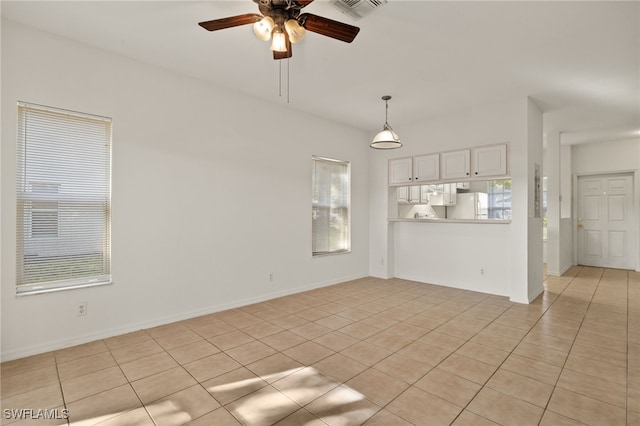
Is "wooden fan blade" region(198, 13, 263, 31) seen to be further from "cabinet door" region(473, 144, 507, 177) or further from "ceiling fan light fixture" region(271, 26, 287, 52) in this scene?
"cabinet door" region(473, 144, 507, 177)

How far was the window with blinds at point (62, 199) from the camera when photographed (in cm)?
279

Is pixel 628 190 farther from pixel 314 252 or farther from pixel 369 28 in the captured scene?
pixel 369 28

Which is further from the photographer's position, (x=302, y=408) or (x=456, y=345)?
(x=456, y=345)

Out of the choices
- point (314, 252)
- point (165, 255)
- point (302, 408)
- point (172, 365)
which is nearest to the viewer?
point (302, 408)

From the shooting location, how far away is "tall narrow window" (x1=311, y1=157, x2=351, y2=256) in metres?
5.36

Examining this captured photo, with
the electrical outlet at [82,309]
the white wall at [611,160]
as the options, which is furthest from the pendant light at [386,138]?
the white wall at [611,160]

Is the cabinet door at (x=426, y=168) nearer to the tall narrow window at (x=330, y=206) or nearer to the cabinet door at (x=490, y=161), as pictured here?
the cabinet door at (x=490, y=161)

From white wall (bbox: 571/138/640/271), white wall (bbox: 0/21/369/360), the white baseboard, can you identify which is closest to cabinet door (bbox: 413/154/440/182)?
white wall (bbox: 0/21/369/360)

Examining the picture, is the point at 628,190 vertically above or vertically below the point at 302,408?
above

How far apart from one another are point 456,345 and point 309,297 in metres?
2.26

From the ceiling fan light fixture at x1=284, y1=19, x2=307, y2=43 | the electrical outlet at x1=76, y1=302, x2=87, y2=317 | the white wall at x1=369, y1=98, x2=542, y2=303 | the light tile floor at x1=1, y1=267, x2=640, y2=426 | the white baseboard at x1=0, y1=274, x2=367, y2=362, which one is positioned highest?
the ceiling fan light fixture at x1=284, y1=19, x2=307, y2=43

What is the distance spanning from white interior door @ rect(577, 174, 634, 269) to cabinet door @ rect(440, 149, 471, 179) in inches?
180

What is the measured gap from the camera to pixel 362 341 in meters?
3.14

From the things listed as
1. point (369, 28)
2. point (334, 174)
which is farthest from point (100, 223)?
point (334, 174)
